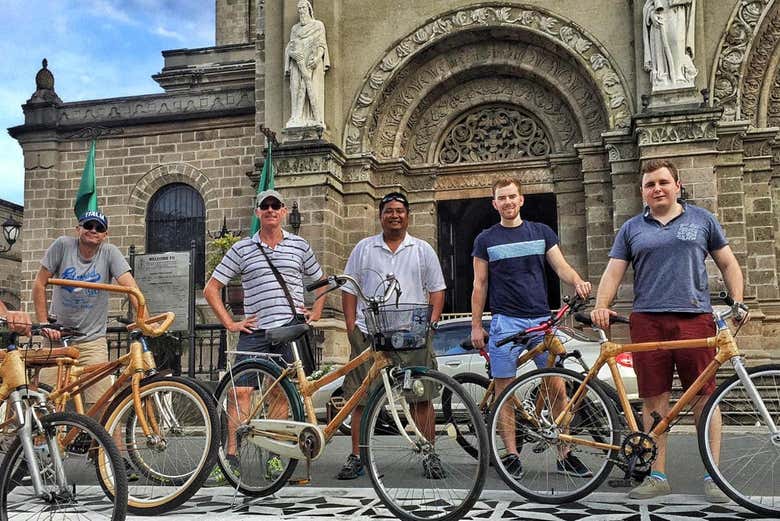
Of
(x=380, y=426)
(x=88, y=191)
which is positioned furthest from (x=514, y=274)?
(x=88, y=191)

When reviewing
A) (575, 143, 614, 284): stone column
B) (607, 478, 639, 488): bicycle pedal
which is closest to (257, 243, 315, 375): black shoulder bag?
(607, 478, 639, 488): bicycle pedal

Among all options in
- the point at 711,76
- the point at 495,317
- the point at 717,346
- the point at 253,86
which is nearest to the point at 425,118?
the point at 253,86

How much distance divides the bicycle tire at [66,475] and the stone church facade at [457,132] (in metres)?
11.0

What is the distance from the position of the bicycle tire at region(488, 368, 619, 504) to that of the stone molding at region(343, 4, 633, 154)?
1065 centimetres

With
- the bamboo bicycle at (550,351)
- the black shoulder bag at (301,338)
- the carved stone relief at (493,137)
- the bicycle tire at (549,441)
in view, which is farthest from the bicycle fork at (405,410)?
the carved stone relief at (493,137)

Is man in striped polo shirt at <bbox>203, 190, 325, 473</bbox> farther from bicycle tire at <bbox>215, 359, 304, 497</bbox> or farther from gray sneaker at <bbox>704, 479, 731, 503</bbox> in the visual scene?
gray sneaker at <bbox>704, 479, 731, 503</bbox>

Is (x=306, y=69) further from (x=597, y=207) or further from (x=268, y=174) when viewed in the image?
(x=597, y=207)

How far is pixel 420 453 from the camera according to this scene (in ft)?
14.3

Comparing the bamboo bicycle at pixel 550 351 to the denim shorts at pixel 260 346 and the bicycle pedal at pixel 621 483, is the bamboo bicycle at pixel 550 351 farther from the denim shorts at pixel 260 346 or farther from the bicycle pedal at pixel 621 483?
the denim shorts at pixel 260 346

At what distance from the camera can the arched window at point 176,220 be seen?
60.7ft

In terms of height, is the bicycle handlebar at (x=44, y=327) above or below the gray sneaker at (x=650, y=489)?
above

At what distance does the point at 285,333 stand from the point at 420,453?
129 cm

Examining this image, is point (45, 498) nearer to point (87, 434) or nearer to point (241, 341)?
point (87, 434)

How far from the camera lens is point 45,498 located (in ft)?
12.9
